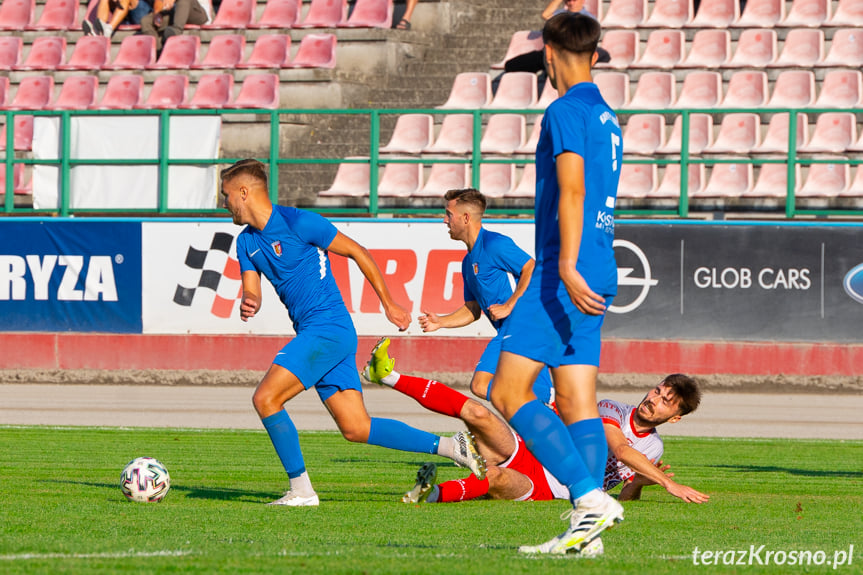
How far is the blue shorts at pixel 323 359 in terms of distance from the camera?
27.3ft

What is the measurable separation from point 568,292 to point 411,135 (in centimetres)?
1705

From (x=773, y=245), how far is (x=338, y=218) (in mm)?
5957

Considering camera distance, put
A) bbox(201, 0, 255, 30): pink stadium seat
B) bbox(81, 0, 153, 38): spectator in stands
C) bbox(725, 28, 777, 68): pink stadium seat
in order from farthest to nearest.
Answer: bbox(81, 0, 153, 38): spectator in stands
bbox(201, 0, 255, 30): pink stadium seat
bbox(725, 28, 777, 68): pink stadium seat

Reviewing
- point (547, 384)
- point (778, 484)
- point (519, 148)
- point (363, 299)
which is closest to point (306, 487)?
point (547, 384)

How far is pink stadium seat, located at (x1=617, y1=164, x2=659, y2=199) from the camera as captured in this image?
2088cm

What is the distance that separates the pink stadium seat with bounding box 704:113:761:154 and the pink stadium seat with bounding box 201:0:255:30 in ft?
33.5

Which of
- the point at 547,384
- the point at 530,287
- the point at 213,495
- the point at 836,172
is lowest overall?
the point at 213,495

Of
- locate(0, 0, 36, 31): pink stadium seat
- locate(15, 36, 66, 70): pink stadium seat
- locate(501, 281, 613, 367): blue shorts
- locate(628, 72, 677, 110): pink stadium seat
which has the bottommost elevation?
locate(501, 281, 613, 367): blue shorts

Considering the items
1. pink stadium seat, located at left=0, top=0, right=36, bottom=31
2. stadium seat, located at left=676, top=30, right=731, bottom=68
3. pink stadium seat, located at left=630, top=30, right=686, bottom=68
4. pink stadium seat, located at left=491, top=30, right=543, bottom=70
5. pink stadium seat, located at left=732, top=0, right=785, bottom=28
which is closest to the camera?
stadium seat, located at left=676, top=30, right=731, bottom=68

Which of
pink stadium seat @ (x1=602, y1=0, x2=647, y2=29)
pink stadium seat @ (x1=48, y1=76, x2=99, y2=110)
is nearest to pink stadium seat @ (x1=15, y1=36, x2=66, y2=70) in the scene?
pink stadium seat @ (x1=48, y1=76, x2=99, y2=110)

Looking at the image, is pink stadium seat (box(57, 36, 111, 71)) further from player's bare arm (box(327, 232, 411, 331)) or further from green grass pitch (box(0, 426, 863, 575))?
player's bare arm (box(327, 232, 411, 331))

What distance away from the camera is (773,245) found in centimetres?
1866

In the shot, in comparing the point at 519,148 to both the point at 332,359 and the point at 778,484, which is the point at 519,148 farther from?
the point at 332,359

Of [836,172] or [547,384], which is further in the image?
[836,172]
